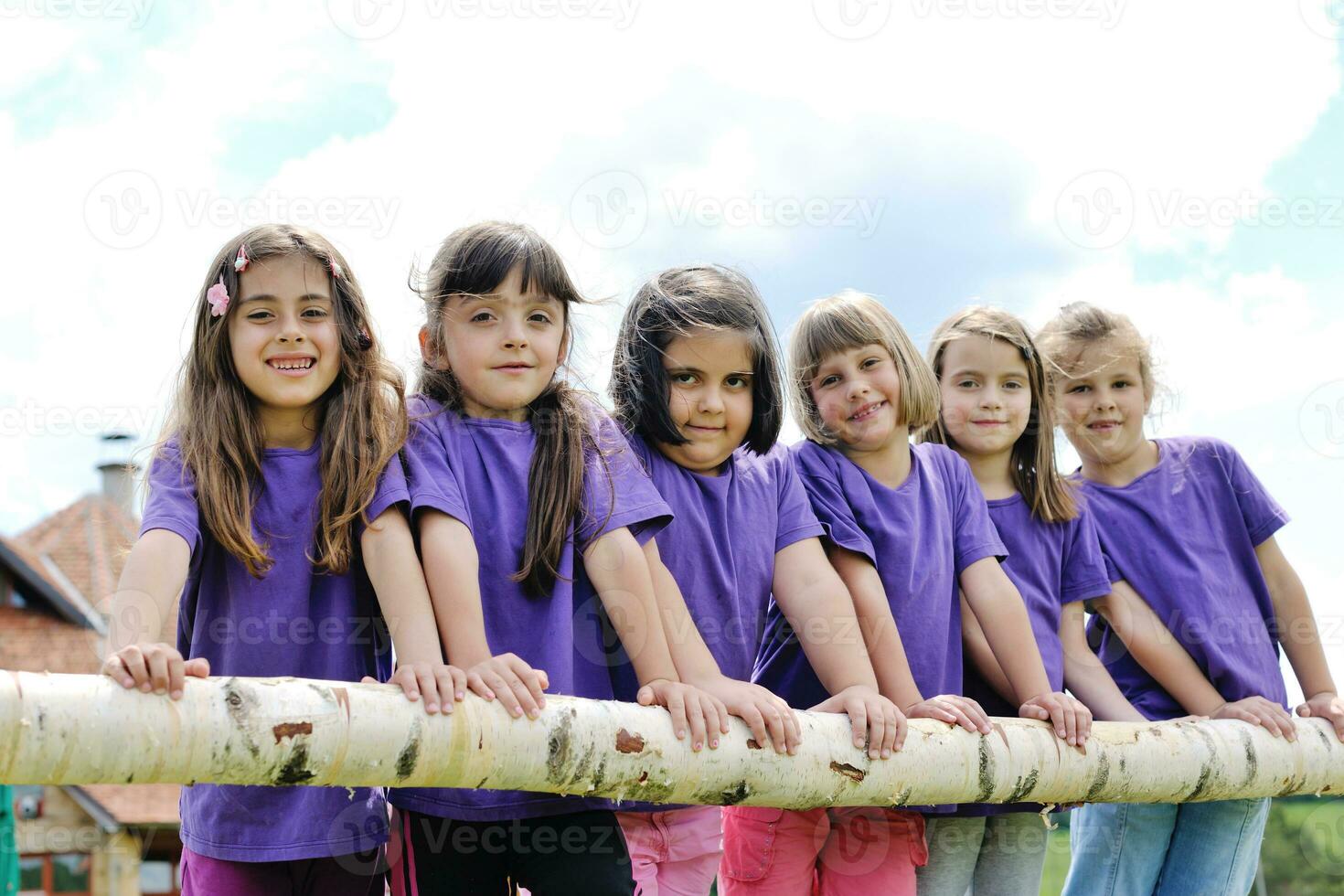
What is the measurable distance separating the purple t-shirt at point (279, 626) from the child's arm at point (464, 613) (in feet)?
0.45

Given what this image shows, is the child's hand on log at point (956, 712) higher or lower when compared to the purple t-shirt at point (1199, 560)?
lower

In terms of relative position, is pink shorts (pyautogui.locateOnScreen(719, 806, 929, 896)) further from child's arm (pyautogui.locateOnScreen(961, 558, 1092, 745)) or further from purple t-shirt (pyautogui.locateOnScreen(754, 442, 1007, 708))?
child's arm (pyautogui.locateOnScreen(961, 558, 1092, 745))

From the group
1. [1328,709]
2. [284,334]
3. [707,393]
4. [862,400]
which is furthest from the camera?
[1328,709]

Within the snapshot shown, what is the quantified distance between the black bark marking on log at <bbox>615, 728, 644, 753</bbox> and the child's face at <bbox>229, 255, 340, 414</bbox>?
121cm

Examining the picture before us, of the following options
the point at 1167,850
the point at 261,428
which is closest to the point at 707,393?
the point at 261,428

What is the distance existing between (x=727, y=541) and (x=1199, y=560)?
2057mm

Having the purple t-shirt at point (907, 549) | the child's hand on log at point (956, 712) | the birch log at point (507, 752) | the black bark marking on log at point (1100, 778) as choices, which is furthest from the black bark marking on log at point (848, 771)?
the black bark marking on log at point (1100, 778)

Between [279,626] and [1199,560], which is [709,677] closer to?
[279,626]

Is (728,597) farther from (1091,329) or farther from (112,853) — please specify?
(112,853)

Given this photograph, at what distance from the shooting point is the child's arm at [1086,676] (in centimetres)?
417

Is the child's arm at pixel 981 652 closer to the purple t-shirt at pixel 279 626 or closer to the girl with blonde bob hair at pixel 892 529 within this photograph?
the girl with blonde bob hair at pixel 892 529

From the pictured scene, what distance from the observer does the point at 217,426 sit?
3.15m

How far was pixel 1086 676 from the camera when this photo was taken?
423 centimetres

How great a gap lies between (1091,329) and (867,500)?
148cm
